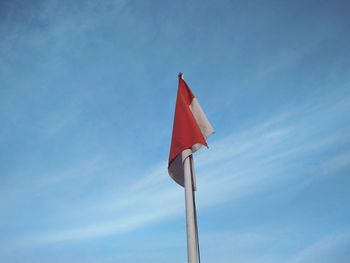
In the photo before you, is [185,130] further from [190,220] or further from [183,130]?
[190,220]

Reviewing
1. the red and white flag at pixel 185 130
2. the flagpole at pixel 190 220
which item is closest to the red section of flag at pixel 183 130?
the red and white flag at pixel 185 130

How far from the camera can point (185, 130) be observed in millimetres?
9289

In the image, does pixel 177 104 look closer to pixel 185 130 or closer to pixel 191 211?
pixel 185 130

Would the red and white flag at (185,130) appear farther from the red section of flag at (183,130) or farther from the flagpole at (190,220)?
the flagpole at (190,220)

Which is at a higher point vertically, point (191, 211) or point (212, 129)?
point (212, 129)

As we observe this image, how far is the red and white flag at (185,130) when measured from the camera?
9.06m

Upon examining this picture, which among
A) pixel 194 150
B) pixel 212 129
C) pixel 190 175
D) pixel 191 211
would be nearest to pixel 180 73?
pixel 212 129

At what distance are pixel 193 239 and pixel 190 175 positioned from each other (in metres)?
1.53

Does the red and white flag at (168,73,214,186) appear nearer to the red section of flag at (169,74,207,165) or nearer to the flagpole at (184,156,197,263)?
the red section of flag at (169,74,207,165)

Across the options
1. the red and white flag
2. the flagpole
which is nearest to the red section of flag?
the red and white flag

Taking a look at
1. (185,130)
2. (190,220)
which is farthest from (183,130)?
(190,220)

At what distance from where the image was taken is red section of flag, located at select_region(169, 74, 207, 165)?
358 inches

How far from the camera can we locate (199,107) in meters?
10.2

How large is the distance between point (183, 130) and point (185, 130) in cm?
5
